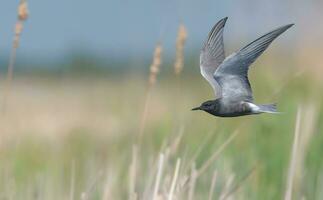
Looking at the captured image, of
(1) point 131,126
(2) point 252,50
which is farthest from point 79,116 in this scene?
(2) point 252,50

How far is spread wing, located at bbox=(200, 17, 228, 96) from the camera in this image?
5.90 ft

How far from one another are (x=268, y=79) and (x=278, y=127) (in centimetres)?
16

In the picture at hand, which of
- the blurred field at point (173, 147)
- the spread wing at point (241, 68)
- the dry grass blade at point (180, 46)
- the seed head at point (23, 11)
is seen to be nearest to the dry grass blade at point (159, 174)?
the blurred field at point (173, 147)

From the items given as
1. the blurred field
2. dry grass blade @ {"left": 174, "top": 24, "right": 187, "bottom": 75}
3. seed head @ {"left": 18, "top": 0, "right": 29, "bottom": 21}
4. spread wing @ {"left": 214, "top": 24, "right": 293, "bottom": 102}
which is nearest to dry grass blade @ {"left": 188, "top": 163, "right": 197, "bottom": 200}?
the blurred field

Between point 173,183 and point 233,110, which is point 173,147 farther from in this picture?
point 233,110

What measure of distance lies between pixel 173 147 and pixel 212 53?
0.76 metres

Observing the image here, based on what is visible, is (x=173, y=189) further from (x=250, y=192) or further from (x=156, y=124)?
(x=156, y=124)

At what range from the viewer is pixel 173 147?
8.46 ft

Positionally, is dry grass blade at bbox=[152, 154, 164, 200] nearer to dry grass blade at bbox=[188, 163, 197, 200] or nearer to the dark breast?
dry grass blade at bbox=[188, 163, 197, 200]

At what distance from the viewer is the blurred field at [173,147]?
2682mm

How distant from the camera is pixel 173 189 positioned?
2275 mm

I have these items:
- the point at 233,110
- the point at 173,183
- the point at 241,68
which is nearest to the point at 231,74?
the point at 241,68

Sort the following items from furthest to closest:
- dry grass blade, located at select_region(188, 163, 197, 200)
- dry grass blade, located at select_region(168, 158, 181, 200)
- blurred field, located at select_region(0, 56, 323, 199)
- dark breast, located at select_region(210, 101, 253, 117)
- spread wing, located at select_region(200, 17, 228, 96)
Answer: blurred field, located at select_region(0, 56, 323, 199) < dry grass blade, located at select_region(188, 163, 197, 200) < dry grass blade, located at select_region(168, 158, 181, 200) < spread wing, located at select_region(200, 17, 228, 96) < dark breast, located at select_region(210, 101, 253, 117)

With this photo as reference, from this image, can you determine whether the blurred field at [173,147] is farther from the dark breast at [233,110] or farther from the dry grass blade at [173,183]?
the dark breast at [233,110]
